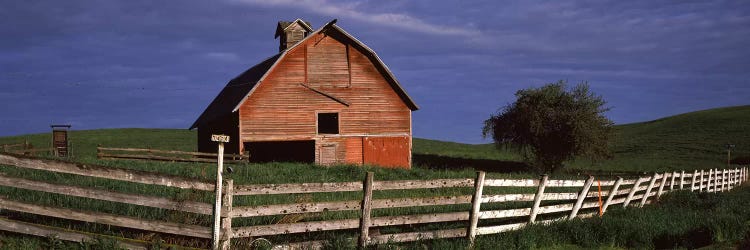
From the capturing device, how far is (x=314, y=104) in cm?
3412

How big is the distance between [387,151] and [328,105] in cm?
446

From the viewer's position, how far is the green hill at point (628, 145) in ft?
176

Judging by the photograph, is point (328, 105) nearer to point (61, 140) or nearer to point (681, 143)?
point (61, 140)

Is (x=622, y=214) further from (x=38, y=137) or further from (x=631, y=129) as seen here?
(x=631, y=129)

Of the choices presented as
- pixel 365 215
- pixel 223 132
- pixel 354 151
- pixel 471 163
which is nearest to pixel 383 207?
pixel 365 215

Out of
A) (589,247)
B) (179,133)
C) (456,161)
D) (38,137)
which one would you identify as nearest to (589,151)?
(456,161)

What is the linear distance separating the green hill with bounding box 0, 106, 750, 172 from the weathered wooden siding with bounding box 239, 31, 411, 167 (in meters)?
11.7

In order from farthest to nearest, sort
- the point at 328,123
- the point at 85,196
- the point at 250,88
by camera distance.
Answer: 1. the point at 328,123
2. the point at 250,88
3. the point at 85,196

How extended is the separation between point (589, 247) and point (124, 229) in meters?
9.37

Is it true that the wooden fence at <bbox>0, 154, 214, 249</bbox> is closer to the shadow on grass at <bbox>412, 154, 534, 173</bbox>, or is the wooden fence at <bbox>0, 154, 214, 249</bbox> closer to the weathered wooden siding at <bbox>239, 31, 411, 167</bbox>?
the weathered wooden siding at <bbox>239, 31, 411, 167</bbox>

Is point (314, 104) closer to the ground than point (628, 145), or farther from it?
farther from it

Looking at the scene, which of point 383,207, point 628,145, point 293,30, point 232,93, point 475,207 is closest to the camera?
point 383,207

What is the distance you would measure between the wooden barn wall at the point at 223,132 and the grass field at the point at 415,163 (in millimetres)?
3968

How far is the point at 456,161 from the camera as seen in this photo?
5459 cm
